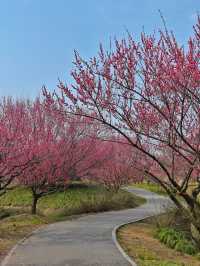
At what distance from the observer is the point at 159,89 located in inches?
307

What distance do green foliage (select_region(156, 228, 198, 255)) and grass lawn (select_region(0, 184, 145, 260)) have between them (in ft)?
14.9

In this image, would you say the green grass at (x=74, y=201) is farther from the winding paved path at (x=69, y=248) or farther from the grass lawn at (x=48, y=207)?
the winding paved path at (x=69, y=248)

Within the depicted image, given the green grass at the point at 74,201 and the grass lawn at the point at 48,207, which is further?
the green grass at the point at 74,201

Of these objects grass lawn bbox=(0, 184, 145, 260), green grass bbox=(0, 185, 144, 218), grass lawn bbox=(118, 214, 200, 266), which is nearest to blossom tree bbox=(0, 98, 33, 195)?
grass lawn bbox=(0, 184, 145, 260)

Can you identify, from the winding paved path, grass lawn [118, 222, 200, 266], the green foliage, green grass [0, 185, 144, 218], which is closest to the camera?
the winding paved path

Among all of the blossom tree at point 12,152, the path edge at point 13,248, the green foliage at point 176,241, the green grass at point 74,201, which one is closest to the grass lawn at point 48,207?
the green grass at point 74,201

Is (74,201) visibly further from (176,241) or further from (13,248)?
(13,248)

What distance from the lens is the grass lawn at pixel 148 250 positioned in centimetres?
1007

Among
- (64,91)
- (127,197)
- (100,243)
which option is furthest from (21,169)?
(127,197)

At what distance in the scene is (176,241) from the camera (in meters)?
13.5

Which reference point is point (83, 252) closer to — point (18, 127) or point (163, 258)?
point (163, 258)

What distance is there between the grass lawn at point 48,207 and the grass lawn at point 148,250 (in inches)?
128

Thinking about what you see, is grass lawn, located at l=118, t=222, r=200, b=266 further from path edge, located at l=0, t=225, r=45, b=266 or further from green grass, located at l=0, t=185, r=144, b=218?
green grass, located at l=0, t=185, r=144, b=218

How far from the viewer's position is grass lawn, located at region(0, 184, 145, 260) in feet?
50.7
